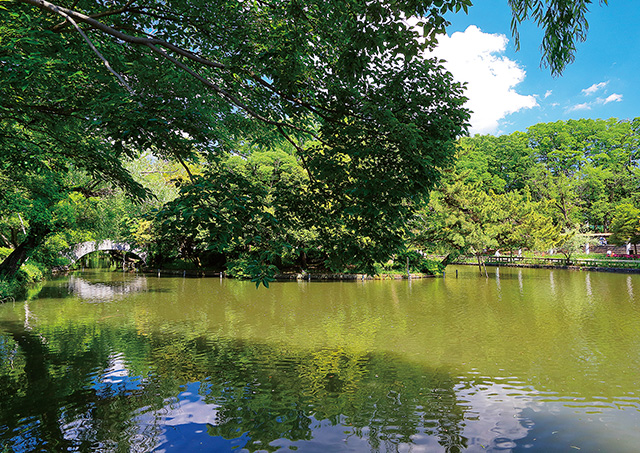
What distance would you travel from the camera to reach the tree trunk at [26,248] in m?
16.5

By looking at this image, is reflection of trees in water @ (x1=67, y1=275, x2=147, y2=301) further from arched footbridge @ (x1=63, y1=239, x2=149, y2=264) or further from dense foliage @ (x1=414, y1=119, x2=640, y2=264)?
dense foliage @ (x1=414, y1=119, x2=640, y2=264)

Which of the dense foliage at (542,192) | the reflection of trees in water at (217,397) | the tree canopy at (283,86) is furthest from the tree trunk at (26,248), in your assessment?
the dense foliage at (542,192)

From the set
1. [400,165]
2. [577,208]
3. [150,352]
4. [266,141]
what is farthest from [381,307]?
[577,208]

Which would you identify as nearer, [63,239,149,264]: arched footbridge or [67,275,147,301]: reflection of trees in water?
[67,275,147,301]: reflection of trees in water

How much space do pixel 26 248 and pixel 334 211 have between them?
16.4 meters

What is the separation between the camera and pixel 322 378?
9336 millimetres

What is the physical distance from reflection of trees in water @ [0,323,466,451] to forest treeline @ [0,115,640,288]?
2902mm

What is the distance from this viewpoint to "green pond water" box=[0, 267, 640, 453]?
6645 millimetres

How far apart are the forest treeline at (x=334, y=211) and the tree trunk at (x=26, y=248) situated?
107cm

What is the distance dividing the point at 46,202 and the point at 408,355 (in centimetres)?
1428

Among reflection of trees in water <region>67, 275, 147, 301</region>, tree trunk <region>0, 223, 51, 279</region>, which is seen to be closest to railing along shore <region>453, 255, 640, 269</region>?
reflection of trees in water <region>67, 275, 147, 301</region>

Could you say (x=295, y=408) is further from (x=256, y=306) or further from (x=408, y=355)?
(x=256, y=306)

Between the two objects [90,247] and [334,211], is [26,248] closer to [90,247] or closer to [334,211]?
[334,211]

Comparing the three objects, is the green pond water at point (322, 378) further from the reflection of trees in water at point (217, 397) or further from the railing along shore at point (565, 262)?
the railing along shore at point (565, 262)
